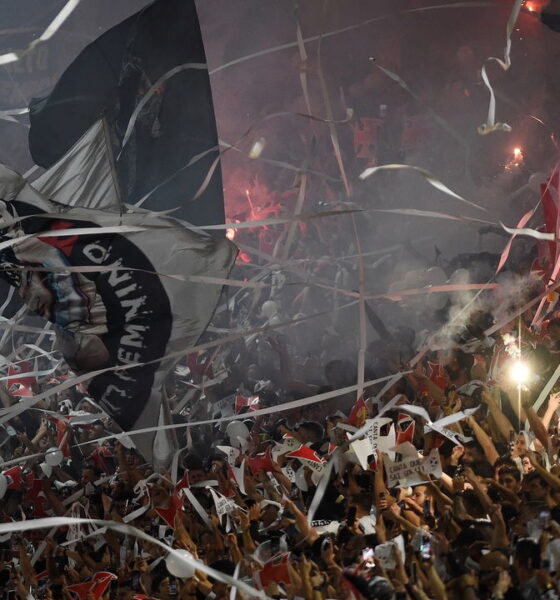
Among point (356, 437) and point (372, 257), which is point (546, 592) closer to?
point (356, 437)

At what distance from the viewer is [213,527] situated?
5180 mm

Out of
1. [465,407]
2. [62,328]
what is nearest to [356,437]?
[465,407]

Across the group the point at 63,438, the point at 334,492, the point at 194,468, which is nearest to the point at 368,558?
the point at 334,492

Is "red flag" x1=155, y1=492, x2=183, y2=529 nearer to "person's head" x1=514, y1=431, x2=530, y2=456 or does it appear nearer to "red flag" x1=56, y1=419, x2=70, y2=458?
"person's head" x1=514, y1=431, x2=530, y2=456

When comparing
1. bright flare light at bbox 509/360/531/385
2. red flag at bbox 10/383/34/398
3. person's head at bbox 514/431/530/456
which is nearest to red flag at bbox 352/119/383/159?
red flag at bbox 10/383/34/398

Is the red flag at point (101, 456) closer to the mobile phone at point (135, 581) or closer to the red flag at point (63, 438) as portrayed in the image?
the red flag at point (63, 438)

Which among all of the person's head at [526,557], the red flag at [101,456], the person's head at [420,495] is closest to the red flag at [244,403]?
the red flag at [101,456]

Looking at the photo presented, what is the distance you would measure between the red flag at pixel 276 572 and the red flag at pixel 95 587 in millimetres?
1068

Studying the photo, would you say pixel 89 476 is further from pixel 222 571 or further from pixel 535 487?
pixel 535 487

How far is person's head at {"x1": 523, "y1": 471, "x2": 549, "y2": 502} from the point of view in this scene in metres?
4.11

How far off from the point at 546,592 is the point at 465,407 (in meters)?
2.22

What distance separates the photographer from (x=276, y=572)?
4.23 metres

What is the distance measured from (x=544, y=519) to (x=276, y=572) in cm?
127

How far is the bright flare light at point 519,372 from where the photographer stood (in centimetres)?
546
